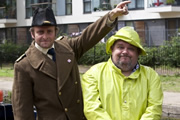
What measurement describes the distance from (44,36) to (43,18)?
21 centimetres

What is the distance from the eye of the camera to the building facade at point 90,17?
2689cm

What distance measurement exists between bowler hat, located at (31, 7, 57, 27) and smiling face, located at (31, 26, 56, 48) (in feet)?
0.14

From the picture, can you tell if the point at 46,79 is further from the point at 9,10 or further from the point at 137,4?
the point at 9,10

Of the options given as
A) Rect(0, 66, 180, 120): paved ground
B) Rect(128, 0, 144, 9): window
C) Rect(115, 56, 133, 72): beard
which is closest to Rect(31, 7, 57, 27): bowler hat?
Rect(115, 56, 133, 72): beard

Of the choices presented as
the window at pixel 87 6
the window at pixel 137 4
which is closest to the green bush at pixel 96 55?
the window at pixel 137 4

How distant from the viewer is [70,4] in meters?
34.9

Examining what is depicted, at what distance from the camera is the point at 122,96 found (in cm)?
400

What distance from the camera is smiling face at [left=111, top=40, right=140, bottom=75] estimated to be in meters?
4.05

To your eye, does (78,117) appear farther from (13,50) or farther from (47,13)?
(13,50)

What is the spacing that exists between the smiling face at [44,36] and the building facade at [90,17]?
17.3 metres

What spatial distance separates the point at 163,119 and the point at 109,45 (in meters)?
5.90

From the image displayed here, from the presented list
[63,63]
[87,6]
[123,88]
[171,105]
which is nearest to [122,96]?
[123,88]

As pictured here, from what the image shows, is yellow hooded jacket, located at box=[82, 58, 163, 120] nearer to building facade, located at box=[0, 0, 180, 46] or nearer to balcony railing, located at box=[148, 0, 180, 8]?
building facade, located at box=[0, 0, 180, 46]

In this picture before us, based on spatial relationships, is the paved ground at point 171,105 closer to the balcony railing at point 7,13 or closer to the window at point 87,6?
the window at point 87,6
